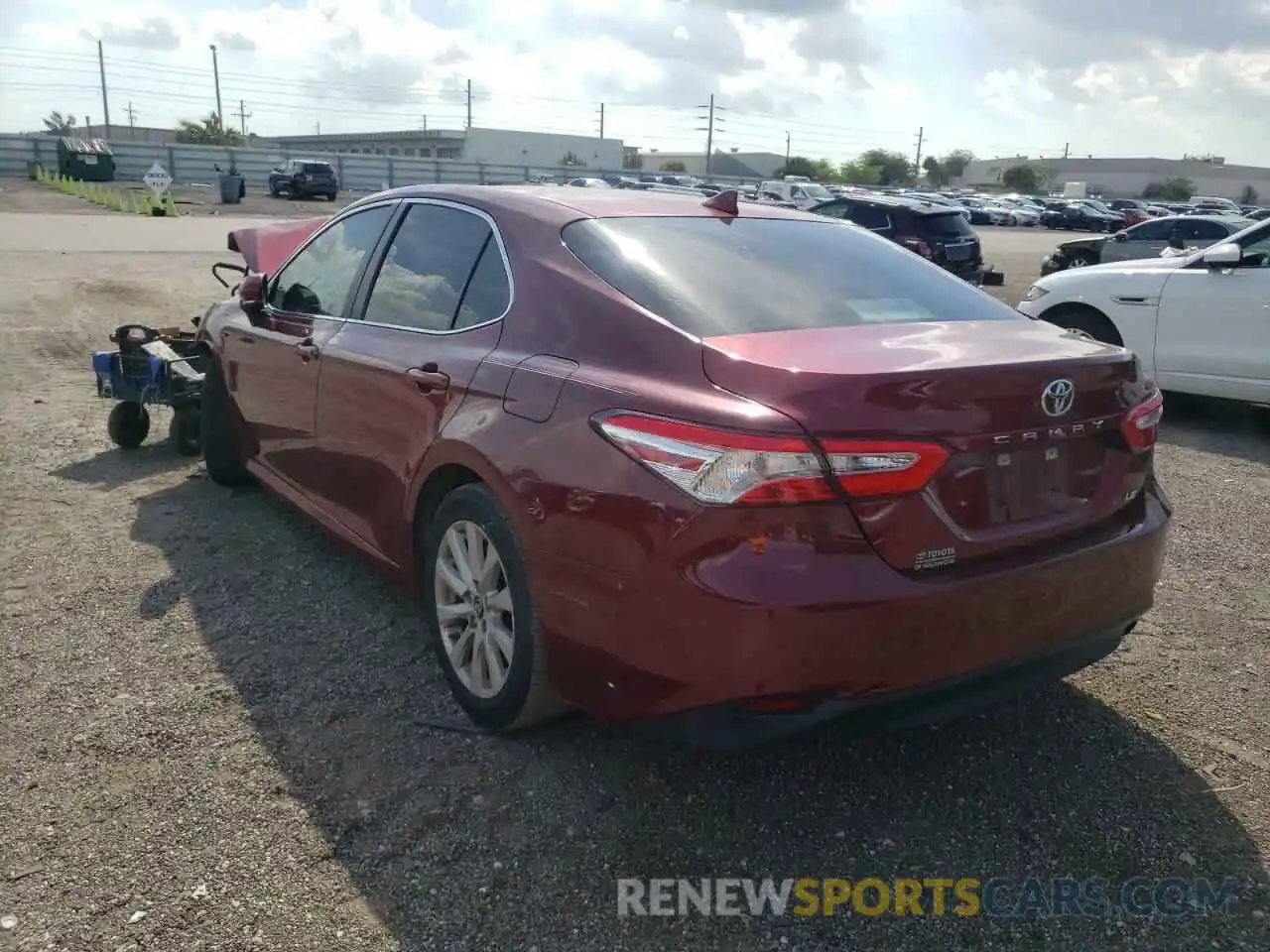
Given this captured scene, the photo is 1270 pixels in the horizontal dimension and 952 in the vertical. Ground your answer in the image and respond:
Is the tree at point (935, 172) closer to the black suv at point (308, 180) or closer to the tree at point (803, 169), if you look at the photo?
the tree at point (803, 169)

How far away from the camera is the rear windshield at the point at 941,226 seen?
14477 mm

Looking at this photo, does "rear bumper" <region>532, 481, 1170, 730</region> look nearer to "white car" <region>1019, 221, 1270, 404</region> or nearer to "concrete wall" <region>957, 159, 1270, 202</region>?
"white car" <region>1019, 221, 1270, 404</region>

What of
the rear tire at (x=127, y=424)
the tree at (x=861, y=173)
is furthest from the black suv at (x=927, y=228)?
the tree at (x=861, y=173)

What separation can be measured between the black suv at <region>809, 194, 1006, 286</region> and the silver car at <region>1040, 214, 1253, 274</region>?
15.7ft

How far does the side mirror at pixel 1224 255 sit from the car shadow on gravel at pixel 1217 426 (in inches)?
47.4

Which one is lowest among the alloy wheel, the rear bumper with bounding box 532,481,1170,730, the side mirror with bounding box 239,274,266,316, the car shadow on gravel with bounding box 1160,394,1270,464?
the car shadow on gravel with bounding box 1160,394,1270,464

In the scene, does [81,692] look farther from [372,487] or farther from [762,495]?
[762,495]

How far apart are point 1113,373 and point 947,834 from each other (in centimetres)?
135

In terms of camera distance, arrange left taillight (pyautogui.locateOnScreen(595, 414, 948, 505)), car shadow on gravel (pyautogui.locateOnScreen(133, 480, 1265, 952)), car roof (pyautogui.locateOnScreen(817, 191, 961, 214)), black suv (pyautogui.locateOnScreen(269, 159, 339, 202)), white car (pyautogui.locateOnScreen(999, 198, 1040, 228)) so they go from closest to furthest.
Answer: left taillight (pyautogui.locateOnScreen(595, 414, 948, 505)) → car shadow on gravel (pyautogui.locateOnScreen(133, 480, 1265, 952)) → car roof (pyautogui.locateOnScreen(817, 191, 961, 214)) → black suv (pyautogui.locateOnScreen(269, 159, 339, 202)) → white car (pyautogui.locateOnScreen(999, 198, 1040, 228))

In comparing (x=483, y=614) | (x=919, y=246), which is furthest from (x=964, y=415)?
(x=919, y=246)

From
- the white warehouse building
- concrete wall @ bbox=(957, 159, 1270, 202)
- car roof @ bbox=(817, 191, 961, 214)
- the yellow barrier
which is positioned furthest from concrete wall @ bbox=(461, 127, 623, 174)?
car roof @ bbox=(817, 191, 961, 214)

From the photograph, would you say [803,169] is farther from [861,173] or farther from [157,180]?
[157,180]

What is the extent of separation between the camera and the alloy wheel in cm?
305

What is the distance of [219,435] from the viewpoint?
18.1 ft
